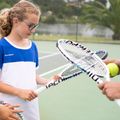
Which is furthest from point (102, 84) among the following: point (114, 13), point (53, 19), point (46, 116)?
point (53, 19)

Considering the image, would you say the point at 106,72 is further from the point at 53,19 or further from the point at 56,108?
the point at 53,19

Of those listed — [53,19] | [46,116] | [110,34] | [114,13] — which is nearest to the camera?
[46,116]

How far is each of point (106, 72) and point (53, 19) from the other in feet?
86.6

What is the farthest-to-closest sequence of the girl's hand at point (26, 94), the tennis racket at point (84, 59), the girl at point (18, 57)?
the girl at point (18, 57), the girl's hand at point (26, 94), the tennis racket at point (84, 59)

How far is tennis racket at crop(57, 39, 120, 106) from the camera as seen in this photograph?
1.99 meters

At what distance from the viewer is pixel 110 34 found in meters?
24.5

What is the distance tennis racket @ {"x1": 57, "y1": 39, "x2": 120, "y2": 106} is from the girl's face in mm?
382

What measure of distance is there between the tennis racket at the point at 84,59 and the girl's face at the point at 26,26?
15.0 inches

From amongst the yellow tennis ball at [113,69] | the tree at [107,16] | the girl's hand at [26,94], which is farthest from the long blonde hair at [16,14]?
the tree at [107,16]

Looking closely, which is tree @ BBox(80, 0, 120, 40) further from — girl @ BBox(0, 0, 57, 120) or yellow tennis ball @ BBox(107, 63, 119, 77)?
yellow tennis ball @ BBox(107, 63, 119, 77)

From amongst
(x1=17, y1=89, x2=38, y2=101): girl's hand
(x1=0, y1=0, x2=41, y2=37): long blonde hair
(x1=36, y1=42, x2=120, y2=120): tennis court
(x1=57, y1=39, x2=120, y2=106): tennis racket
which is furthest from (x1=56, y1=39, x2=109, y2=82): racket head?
(x1=36, y1=42, x2=120, y2=120): tennis court

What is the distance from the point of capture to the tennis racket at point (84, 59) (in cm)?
199

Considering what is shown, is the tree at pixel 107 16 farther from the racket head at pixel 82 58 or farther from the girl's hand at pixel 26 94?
the racket head at pixel 82 58

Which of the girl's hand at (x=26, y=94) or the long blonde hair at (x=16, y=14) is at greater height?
the long blonde hair at (x=16, y=14)
